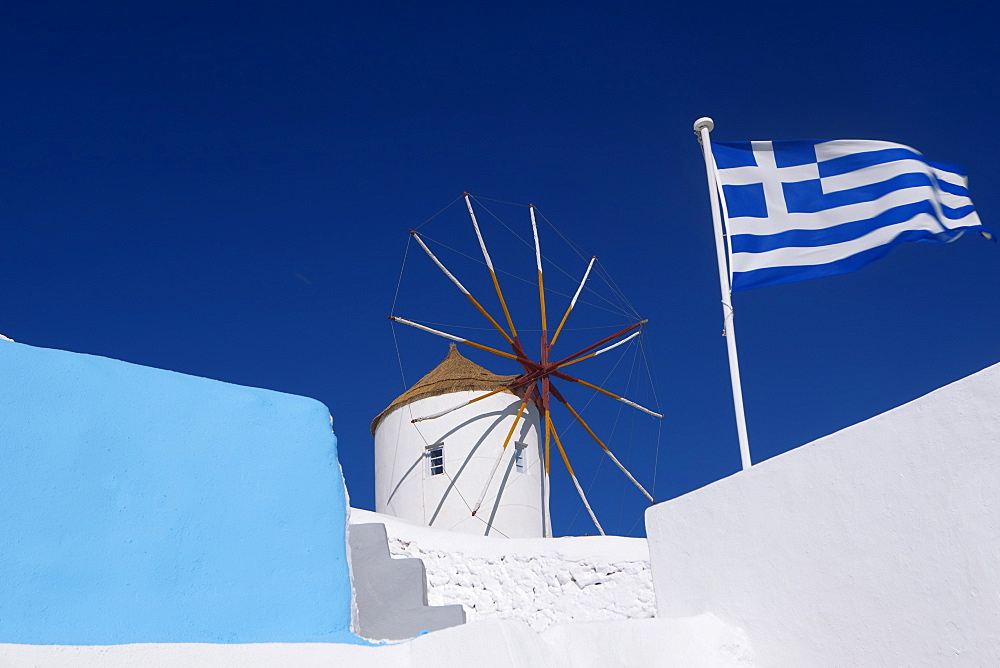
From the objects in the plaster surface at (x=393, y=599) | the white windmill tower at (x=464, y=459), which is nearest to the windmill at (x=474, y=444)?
the white windmill tower at (x=464, y=459)

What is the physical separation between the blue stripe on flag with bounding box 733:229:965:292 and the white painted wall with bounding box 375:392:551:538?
9758 mm

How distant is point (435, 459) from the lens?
53.3 ft

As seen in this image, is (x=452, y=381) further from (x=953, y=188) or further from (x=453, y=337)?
(x=953, y=188)

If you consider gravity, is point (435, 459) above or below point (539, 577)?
above

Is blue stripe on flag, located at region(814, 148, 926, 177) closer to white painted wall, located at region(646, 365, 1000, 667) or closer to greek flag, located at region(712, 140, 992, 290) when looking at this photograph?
greek flag, located at region(712, 140, 992, 290)

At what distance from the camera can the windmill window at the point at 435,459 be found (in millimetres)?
16125

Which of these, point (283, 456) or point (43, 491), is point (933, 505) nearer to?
point (283, 456)

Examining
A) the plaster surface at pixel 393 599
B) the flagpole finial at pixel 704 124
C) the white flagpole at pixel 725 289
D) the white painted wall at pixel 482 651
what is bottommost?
the white painted wall at pixel 482 651

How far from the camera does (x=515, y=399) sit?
17.0 metres

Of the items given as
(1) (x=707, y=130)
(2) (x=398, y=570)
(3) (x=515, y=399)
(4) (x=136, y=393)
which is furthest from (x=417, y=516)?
(4) (x=136, y=393)

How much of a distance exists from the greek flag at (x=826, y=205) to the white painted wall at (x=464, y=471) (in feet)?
32.0

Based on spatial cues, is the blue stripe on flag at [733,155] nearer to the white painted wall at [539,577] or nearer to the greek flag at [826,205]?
the greek flag at [826,205]

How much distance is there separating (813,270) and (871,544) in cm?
257

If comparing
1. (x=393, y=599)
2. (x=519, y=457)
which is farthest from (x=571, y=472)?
(x=393, y=599)
